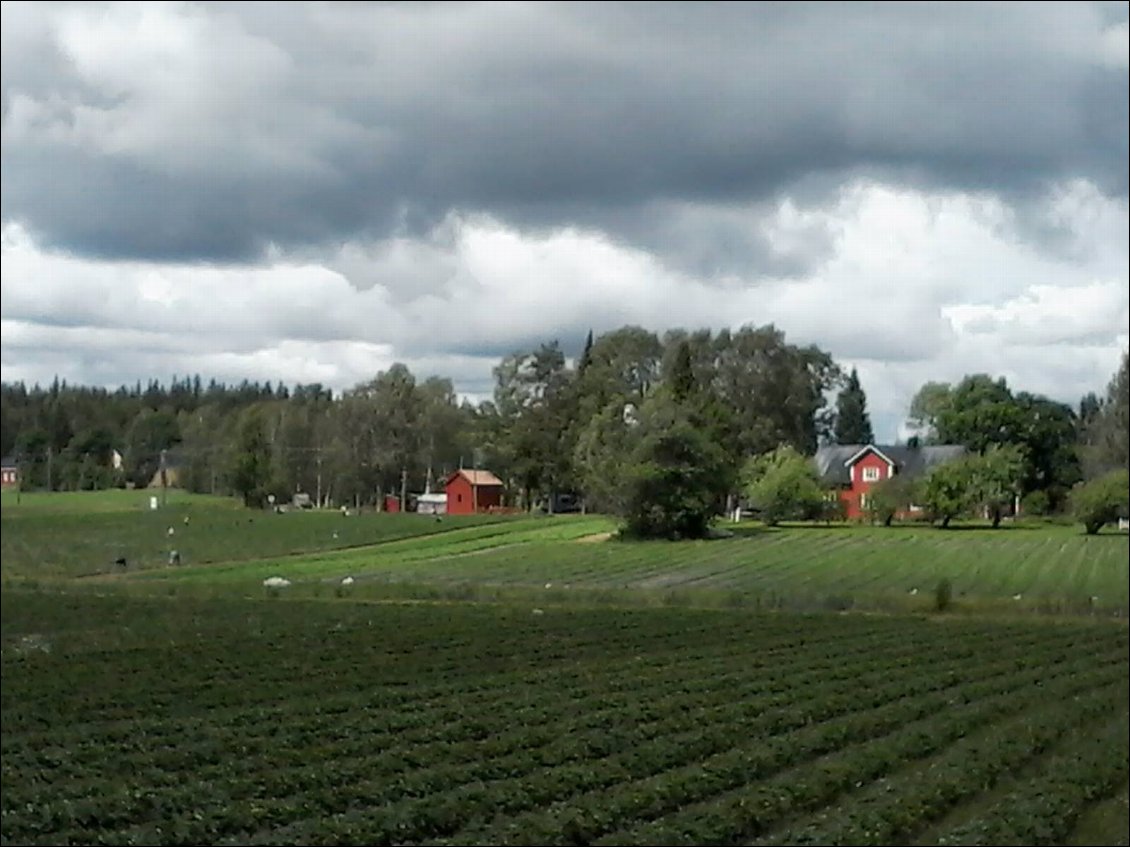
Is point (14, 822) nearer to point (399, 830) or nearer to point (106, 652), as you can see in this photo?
point (399, 830)

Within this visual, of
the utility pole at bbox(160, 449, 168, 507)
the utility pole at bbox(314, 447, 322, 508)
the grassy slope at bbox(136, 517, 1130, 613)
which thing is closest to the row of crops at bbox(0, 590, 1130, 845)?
the utility pole at bbox(314, 447, 322, 508)

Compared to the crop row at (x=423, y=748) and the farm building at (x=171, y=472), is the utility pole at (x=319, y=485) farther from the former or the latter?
the farm building at (x=171, y=472)

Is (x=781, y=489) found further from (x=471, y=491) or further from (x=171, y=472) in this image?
(x=171, y=472)

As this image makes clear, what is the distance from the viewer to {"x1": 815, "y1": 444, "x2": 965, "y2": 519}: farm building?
44375 mm

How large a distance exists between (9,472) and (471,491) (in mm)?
23122

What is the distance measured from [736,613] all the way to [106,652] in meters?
17.7


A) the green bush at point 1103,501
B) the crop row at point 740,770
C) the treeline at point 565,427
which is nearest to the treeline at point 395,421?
the treeline at point 565,427

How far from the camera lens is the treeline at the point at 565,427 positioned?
11.6 metres

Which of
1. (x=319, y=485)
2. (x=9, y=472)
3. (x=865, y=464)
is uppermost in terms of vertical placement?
(x=865, y=464)

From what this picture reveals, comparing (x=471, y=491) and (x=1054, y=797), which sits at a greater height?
(x=471, y=491)

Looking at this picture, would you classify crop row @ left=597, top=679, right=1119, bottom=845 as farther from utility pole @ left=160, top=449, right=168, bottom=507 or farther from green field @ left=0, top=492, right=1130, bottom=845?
utility pole @ left=160, top=449, right=168, bottom=507

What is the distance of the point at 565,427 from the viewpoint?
3397cm

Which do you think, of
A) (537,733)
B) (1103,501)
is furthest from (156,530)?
(1103,501)

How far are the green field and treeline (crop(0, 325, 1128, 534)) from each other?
70cm
